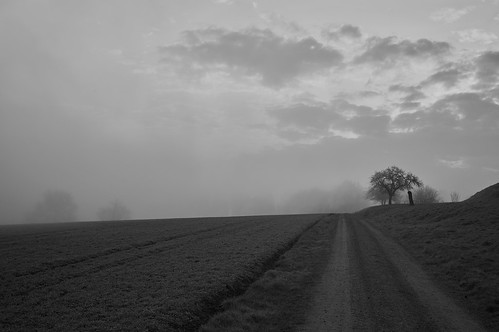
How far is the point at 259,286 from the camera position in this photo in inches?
664

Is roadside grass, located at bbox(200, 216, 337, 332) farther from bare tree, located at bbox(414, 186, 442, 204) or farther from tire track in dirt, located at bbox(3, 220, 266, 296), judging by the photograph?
bare tree, located at bbox(414, 186, 442, 204)

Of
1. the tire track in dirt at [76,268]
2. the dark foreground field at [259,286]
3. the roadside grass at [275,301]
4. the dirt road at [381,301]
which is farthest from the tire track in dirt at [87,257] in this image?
the dirt road at [381,301]

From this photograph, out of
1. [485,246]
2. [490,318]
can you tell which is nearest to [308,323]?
[490,318]

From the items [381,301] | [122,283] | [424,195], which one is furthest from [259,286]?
[424,195]

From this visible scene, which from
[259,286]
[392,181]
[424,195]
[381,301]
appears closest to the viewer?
[381,301]

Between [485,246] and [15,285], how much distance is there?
30.7 meters

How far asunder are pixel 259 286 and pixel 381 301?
6062mm

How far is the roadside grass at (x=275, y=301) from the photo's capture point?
11992 millimetres

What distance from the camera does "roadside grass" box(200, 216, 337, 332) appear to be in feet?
39.3

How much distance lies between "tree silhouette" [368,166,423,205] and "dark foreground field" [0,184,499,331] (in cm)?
7842

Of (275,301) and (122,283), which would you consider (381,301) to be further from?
(122,283)

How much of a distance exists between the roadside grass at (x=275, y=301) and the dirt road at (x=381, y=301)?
677 millimetres

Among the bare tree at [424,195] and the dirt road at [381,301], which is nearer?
the dirt road at [381,301]

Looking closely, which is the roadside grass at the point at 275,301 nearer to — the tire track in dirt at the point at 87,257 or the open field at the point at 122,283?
the open field at the point at 122,283
